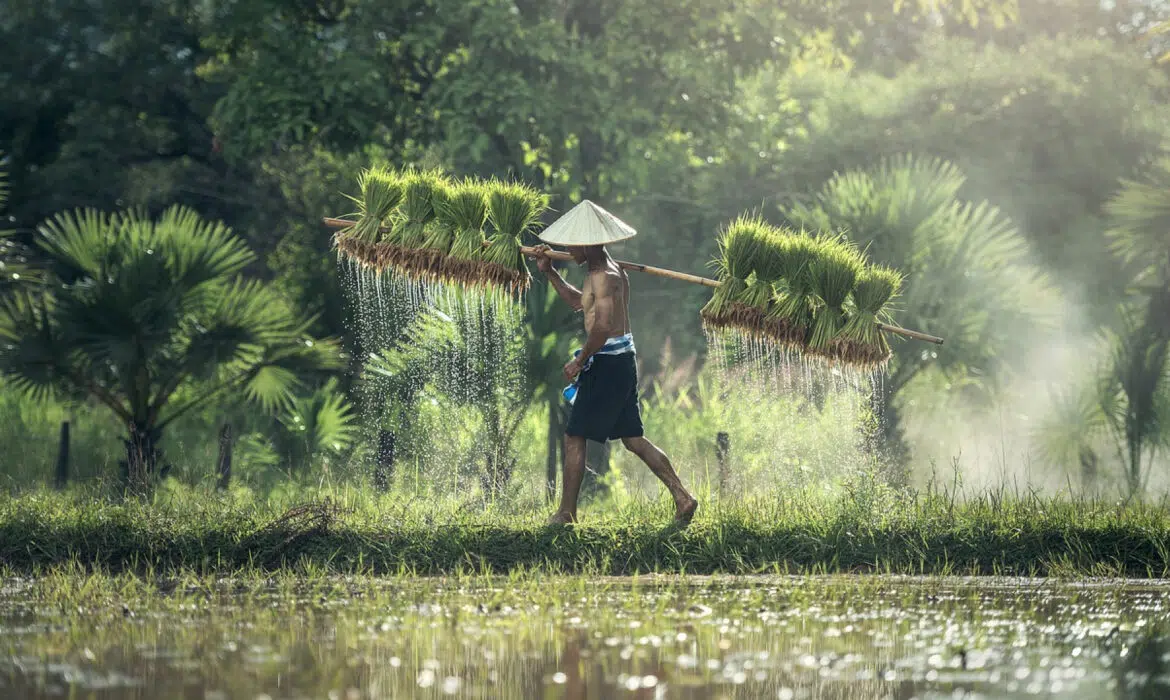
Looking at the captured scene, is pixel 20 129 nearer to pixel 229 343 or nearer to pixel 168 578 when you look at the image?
pixel 229 343

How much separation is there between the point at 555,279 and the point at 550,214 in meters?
8.83

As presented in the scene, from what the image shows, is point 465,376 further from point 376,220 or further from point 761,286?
point 761,286

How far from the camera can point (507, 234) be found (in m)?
12.2

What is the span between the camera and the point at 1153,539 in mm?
11219

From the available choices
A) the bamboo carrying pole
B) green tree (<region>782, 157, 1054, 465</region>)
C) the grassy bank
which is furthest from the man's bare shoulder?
green tree (<region>782, 157, 1054, 465</region>)

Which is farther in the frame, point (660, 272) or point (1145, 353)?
point (1145, 353)

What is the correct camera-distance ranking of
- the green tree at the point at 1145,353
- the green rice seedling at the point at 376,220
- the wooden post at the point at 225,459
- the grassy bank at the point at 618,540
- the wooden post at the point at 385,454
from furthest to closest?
the green tree at the point at 1145,353
the wooden post at the point at 385,454
the wooden post at the point at 225,459
the green rice seedling at the point at 376,220
the grassy bank at the point at 618,540

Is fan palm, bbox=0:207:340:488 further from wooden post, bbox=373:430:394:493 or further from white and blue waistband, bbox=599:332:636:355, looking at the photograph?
white and blue waistband, bbox=599:332:636:355

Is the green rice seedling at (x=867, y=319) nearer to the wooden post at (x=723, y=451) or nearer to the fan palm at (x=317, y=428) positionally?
the wooden post at (x=723, y=451)

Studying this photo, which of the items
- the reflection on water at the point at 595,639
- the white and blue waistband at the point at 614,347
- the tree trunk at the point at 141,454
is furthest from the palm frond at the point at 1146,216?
the tree trunk at the point at 141,454

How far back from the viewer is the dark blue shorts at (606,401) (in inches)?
458

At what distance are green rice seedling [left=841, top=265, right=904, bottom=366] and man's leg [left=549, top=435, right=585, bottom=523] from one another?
202cm

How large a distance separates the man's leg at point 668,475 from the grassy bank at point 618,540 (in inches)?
6.6

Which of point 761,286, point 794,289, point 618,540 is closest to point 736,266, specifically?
point 761,286
